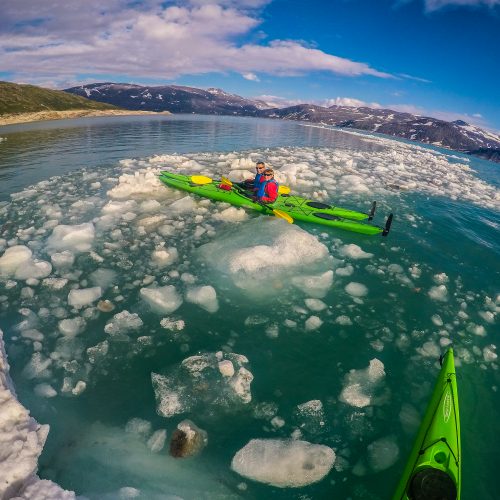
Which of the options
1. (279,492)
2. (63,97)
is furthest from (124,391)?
(63,97)

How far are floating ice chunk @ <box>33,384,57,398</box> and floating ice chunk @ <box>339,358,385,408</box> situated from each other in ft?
13.3

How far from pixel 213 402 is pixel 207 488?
103cm

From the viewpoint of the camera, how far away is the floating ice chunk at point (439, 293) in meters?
6.99

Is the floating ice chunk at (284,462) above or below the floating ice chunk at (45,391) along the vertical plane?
above

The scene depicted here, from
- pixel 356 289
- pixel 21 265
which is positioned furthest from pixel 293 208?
pixel 21 265

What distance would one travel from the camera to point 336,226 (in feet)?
33.0

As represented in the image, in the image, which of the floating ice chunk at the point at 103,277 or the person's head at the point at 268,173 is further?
the person's head at the point at 268,173

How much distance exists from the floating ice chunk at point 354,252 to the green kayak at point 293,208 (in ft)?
4.08

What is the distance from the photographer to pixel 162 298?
6.19 meters

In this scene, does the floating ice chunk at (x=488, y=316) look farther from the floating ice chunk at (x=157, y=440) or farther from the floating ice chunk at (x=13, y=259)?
the floating ice chunk at (x=13, y=259)

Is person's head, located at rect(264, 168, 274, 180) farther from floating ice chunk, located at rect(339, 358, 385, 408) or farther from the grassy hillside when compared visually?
the grassy hillside

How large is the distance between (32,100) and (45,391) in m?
129

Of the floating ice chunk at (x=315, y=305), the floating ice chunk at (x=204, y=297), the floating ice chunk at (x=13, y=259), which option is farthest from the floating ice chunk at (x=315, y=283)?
the floating ice chunk at (x=13, y=259)

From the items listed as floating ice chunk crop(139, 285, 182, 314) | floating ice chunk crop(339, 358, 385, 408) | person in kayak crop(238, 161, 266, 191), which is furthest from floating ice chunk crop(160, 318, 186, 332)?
person in kayak crop(238, 161, 266, 191)
